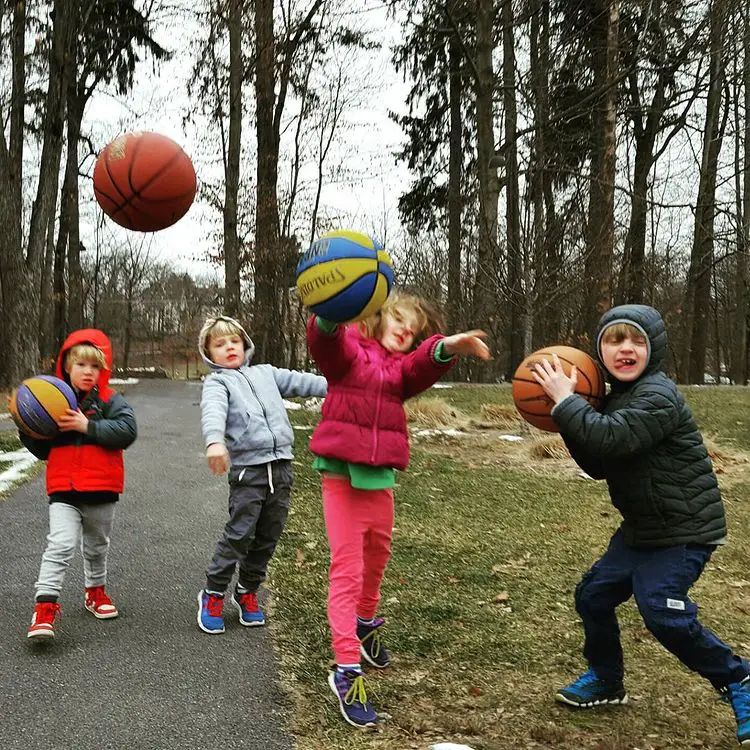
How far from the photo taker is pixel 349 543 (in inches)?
133

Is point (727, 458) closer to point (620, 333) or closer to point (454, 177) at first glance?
point (620, 333)

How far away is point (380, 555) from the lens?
3555mm

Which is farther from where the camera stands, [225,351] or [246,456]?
[225,351]

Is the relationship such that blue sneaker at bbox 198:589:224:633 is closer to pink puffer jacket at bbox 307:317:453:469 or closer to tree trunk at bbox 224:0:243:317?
pink puffer jacket at bbox 307:317:453:469

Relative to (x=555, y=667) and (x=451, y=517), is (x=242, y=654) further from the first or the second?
(x=451, y=517)

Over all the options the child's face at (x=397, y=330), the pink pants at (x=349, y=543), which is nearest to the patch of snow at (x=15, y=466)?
the pink pants at (x=349, y=543)

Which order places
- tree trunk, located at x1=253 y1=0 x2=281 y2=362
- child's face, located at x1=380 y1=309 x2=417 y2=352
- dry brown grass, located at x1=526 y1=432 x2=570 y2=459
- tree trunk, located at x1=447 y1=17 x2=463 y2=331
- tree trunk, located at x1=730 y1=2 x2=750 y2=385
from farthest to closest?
tree trunk, located at x1=730 y1=2 x2=750 y2=385, tree trunk, located at x1=447 y1=17 x2=463 y2=331, tree trunk, located at x1=253 y1=0 x2=281 y2=362, dry brown grass, located at x1=526 y1=432 x2=570 y2=459, child's face, located at x1=380 y1=309 x2=417 y2=352

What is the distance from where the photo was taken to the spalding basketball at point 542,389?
→ 3195mm

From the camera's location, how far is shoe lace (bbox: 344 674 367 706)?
10.3ft

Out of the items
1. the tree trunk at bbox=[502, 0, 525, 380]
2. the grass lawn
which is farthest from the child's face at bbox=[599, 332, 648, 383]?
the tree trunk at bbox=[502, 0, 525, 380]

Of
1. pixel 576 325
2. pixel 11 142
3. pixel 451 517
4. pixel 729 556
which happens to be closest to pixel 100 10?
pixel 11 142

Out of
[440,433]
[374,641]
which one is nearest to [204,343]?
[374,641]

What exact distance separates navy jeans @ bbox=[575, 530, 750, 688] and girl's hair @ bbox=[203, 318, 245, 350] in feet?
7.49

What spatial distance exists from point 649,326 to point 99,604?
3.19 metres
